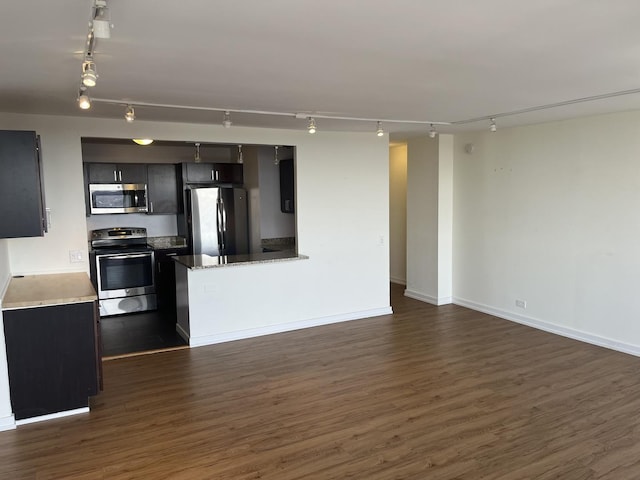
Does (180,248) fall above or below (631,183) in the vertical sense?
below

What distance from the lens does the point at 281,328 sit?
5.59 meters

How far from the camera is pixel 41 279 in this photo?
424cm

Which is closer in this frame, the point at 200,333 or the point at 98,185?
the point at 200,333

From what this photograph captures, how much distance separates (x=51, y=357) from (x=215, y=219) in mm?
3653

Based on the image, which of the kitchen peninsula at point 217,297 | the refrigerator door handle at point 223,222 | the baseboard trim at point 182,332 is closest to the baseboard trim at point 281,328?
the kitchen peninsula at point 217,297

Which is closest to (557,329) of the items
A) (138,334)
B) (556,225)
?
(556,225)

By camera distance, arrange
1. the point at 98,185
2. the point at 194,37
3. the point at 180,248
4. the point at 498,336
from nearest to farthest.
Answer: the point at 194,37
the point at 498,336
the point at 98,185
the point at 180,248

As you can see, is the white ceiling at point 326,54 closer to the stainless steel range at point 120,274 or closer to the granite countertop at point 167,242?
the stainless steel range at point 120,274

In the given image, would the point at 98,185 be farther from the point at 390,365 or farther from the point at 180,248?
the point at 390,365

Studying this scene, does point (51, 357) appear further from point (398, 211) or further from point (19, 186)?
point (398, 211)

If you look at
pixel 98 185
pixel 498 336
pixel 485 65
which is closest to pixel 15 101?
pixel 98 185

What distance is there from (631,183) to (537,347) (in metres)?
1.86

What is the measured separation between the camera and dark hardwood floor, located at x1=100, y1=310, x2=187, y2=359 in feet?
16.5

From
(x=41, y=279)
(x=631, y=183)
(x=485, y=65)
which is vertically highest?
(x=485, y=65)
